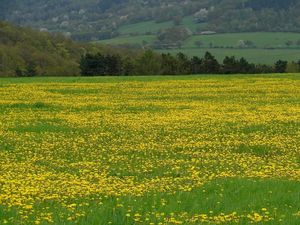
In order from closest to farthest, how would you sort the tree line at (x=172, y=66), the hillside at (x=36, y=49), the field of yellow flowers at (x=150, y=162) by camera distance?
the field of yellow flowers at (x=150, y=162) < the tree line at (x=172, y=66) < the hillside at (x=36, y=49)

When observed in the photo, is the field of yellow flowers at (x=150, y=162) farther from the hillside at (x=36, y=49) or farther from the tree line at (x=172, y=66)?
the hillside at (x=36, y=49)

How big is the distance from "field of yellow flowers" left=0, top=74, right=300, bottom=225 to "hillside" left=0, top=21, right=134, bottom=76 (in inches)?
4324

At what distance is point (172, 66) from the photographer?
104 meters

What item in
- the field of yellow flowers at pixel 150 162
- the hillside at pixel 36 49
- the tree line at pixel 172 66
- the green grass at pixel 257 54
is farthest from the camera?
the green grass at pixel 257 54

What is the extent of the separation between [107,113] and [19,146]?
42.9 feet

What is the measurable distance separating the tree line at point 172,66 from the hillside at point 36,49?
44.1 meters

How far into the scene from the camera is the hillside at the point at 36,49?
15326cm

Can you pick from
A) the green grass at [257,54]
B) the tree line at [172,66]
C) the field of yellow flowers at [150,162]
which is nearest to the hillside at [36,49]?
the green grass at [257,54]

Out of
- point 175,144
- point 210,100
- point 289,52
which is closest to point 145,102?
point 210,100

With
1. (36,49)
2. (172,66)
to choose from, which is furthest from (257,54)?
(172,66)

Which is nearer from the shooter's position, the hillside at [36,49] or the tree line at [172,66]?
the tree line at [172,66]

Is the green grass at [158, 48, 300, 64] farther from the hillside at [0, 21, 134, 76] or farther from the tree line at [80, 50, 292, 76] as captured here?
the tree line at [80, 50, 292, 76]

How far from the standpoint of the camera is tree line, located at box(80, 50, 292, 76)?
98.8m

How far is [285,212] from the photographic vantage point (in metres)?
12.3
